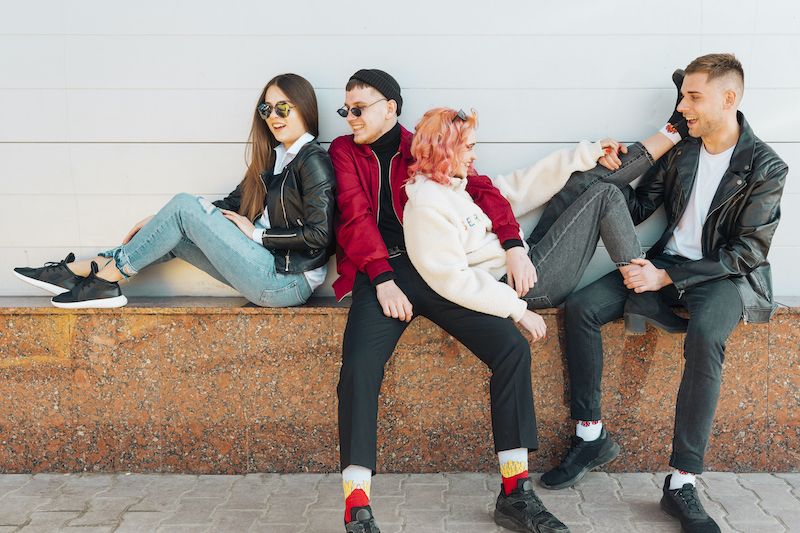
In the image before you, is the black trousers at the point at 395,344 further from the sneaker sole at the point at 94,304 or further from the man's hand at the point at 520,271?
the sneaker sole at the point at 94,304

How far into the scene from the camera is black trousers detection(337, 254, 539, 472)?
122 inches

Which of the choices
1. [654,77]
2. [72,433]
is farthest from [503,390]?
[72,433]

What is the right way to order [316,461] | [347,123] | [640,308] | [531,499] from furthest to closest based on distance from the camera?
[347,123] < [316,461] < [640,308] < [531,499]

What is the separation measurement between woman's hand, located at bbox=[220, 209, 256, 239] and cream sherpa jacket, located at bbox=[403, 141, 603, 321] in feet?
2.60

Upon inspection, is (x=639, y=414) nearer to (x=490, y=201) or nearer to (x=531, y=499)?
(x=531, y=499)

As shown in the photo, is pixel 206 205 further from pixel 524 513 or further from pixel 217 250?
pixel 524 513

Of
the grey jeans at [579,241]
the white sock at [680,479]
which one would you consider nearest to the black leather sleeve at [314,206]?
the grey jeans at [579,241]

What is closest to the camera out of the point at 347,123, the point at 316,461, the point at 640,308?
the point at 640,308

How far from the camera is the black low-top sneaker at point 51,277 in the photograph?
375 centimetres

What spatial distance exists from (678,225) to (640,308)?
493mm

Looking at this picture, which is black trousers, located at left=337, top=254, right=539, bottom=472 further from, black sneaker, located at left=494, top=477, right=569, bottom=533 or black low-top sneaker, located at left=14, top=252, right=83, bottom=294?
black low-top sneaker, located at left=14, top=252, right=83, bottom=294

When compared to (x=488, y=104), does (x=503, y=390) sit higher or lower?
lower

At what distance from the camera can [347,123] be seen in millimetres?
3955

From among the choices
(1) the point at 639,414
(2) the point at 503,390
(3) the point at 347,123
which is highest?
(3) the point at 347,123
